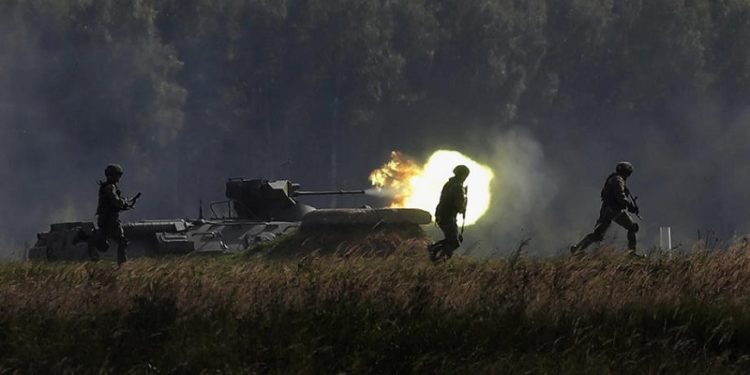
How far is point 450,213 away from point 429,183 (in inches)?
499

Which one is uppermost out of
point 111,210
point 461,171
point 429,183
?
point 429,183

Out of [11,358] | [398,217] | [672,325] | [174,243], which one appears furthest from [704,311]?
[174,243]

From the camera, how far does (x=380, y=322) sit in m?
16.2

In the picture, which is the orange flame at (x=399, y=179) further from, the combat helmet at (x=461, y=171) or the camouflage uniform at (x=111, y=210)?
the combat helmet at (x=461, y=171)

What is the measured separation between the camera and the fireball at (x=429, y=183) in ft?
115

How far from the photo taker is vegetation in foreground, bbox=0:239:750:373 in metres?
15.4

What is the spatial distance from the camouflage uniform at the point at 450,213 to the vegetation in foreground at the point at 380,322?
5250mm

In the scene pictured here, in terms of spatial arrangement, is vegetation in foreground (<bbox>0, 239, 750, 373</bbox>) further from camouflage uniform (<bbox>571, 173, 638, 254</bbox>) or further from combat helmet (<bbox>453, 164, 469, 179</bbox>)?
camouflage uniform (<bbox>571, 173, 638, 254</bbox>)

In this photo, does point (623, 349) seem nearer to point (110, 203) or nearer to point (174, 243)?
point (110, 203)

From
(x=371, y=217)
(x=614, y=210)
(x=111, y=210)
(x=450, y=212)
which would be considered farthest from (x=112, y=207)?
(x=614, y=210)

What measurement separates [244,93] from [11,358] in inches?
2402

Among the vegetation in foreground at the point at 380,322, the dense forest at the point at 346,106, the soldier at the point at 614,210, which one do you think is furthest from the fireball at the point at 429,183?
the dense forest at the point at 346,106

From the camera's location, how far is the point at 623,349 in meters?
16.1

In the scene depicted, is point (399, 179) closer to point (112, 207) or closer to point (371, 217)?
point (371, 217)
